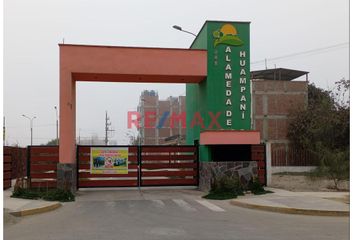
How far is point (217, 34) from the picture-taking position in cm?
2152

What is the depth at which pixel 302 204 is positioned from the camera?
48.8ft

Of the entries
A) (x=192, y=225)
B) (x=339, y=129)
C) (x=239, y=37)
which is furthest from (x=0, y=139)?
(x=339, y=129)

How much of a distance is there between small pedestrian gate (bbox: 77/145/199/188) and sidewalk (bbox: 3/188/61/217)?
5631 millimetres

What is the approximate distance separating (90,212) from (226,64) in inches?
405

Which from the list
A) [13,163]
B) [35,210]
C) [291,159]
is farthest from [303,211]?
[291,159]

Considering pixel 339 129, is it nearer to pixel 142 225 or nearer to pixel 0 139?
pixel 142 225

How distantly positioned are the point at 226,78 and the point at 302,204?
26.6 ft

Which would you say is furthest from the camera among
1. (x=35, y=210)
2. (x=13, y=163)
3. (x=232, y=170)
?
(x=13, y=163)

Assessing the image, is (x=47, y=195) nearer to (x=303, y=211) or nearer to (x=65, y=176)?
(x=65, y=176)

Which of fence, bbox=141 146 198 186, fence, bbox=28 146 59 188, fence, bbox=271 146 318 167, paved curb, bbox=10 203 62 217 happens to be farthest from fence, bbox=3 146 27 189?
fence, bbox=271 146 318 167

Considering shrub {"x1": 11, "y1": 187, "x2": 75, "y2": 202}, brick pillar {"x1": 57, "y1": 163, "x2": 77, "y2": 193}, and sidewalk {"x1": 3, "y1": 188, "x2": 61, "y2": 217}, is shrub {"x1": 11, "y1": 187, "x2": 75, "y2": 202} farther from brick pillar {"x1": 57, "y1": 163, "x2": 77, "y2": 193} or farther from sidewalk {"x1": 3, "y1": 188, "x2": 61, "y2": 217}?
brick pillar {"x1": 57, "y1": 163, "x2": 77, "y2": 193}

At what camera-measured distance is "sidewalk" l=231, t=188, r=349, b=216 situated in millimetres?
13586

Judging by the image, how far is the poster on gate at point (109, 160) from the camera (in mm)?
21625

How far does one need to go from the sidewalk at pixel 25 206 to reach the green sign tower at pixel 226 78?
8.05 metres
